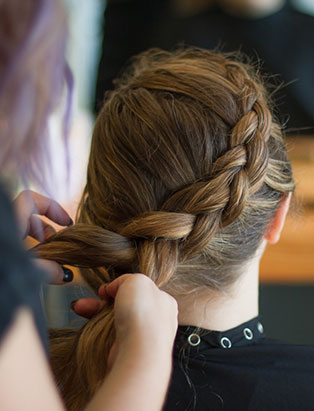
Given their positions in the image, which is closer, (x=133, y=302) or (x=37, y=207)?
(x=133, y=302)

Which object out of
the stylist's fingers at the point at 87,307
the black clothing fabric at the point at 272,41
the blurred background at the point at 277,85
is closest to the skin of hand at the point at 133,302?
the stylist's fingers at the point at 87,307

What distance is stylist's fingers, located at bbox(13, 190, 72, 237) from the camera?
95cm

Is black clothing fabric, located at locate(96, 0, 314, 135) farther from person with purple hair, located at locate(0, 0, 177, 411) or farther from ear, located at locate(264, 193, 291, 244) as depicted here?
person with purple hair, located at locate(0, 0, 177, 411)

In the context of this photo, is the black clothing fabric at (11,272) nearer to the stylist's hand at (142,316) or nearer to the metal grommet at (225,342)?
the stylist's hand at (142,316)

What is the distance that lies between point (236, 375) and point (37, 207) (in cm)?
42

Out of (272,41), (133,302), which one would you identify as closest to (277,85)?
(272,41)

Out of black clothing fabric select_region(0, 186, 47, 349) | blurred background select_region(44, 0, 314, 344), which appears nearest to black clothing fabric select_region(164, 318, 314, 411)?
black clothing fabric select_region(0, 186, 47, 349)

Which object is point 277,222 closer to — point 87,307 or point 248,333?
point 248,333

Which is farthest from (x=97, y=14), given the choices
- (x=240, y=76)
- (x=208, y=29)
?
(x=240, y=76)

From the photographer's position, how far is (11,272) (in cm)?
51

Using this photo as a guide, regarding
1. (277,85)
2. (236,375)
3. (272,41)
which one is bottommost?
(236,375)

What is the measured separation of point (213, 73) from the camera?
96 cm

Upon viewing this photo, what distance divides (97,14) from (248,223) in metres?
2.39

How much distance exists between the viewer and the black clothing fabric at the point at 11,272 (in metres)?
0.51
